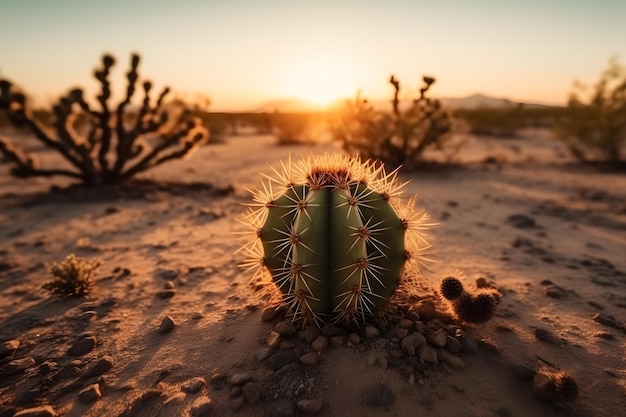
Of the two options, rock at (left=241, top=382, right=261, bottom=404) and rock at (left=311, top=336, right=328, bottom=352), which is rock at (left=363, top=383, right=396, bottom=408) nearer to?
rock at (left=311, top=336, right=328, bottom=352)

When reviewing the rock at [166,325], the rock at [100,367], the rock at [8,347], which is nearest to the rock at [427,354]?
the rock at [166,325]

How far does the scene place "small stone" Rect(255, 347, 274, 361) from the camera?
217 cm

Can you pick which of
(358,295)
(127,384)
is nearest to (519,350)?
(358,295)

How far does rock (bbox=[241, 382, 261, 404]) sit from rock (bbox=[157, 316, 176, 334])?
0.96m

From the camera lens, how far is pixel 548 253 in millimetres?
4109

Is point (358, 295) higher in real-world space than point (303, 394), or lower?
higher

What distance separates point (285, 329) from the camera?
2332 millimetres

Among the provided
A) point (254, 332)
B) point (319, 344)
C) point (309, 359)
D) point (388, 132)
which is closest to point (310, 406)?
point (309, 359)

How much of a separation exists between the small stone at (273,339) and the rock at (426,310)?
3.04ft

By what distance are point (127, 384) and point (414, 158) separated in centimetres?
883

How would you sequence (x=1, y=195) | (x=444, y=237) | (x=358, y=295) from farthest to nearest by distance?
(x=1, y=195) < (x=444, y=237) < (x=358, y=295)

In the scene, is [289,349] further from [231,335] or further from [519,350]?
[519,350]

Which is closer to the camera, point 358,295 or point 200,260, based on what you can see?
point 358,295

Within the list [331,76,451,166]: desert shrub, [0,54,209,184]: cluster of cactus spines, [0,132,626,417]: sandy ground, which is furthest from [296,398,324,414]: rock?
[331,76,451,166]: desert shrub
